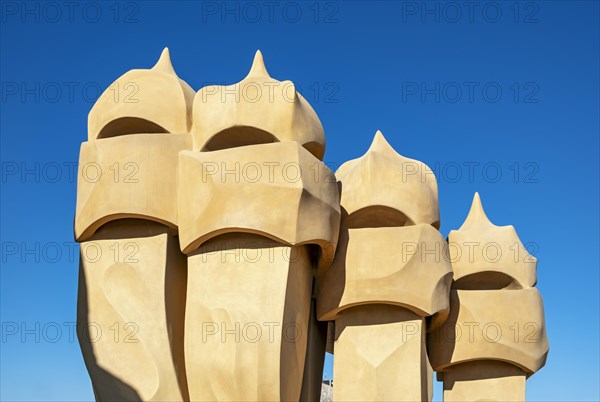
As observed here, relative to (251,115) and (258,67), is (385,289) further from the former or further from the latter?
(258,67)

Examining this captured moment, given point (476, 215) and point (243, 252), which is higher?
point (476, 215)

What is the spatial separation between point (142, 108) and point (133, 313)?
3.39 metres

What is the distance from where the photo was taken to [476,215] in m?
17.2

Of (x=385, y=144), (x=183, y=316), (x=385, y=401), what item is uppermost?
(x=385, y=144)

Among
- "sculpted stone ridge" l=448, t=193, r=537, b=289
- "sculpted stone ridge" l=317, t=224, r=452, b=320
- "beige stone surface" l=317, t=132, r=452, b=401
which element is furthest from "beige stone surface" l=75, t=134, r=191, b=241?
"sculpted stone ridge" l=448, t=193, r=537, b=289

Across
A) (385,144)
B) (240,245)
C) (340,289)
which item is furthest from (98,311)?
(385,144)

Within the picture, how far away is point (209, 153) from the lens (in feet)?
43.7

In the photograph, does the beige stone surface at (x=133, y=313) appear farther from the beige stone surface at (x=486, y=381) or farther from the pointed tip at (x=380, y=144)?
the beige stone surface at (x=486, y=381)

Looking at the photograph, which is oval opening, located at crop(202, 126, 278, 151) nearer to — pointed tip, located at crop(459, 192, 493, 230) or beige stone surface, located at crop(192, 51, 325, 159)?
beige stone surface, located at crop(192, 51, 325, 159)

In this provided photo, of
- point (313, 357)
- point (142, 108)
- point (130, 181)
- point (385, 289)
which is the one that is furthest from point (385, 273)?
point (142, 108)

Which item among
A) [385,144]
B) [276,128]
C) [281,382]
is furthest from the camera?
[385,144]

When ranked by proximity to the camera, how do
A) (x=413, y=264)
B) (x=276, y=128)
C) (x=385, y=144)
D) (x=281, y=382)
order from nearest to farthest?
(x=281, y=382) < (x=276, y=128) < (x=413, y=264) < (x=385, y=144)

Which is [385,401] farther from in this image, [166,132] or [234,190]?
[166,132]

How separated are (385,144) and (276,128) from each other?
9.64 ft
